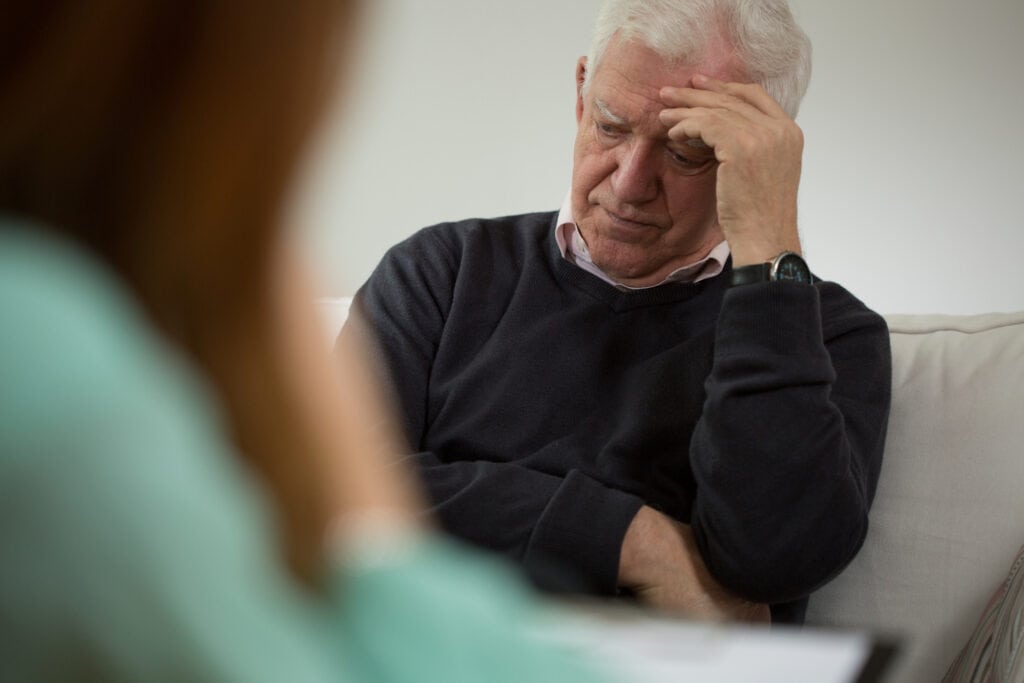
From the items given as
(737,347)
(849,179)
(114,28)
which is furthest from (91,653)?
(849,179)

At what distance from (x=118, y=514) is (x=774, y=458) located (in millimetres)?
1088

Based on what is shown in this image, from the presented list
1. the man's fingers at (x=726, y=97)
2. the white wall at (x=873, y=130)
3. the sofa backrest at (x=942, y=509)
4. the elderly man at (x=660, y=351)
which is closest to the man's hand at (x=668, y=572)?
the elderly man at (x=660, y=351)

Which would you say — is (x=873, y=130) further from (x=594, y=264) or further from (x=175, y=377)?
(x=175, y=377)

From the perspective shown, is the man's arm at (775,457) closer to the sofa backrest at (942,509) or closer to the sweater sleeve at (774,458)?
the sweater sleeve at (774,458)

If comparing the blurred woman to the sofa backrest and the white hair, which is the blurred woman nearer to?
the sofa backrest

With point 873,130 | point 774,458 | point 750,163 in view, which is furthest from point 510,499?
point 873,130

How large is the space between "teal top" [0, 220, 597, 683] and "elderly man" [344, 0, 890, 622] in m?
1.03

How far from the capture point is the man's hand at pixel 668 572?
4.47 ft

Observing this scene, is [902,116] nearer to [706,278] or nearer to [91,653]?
[706,278]

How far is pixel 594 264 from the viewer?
1.66 metres

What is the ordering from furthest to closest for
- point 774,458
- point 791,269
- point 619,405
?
1. point 619,405
2. point 791,269
3. point 774,458

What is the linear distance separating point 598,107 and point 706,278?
28 centimetres

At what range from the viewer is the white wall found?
259 centimetres

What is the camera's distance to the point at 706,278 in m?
1.64
